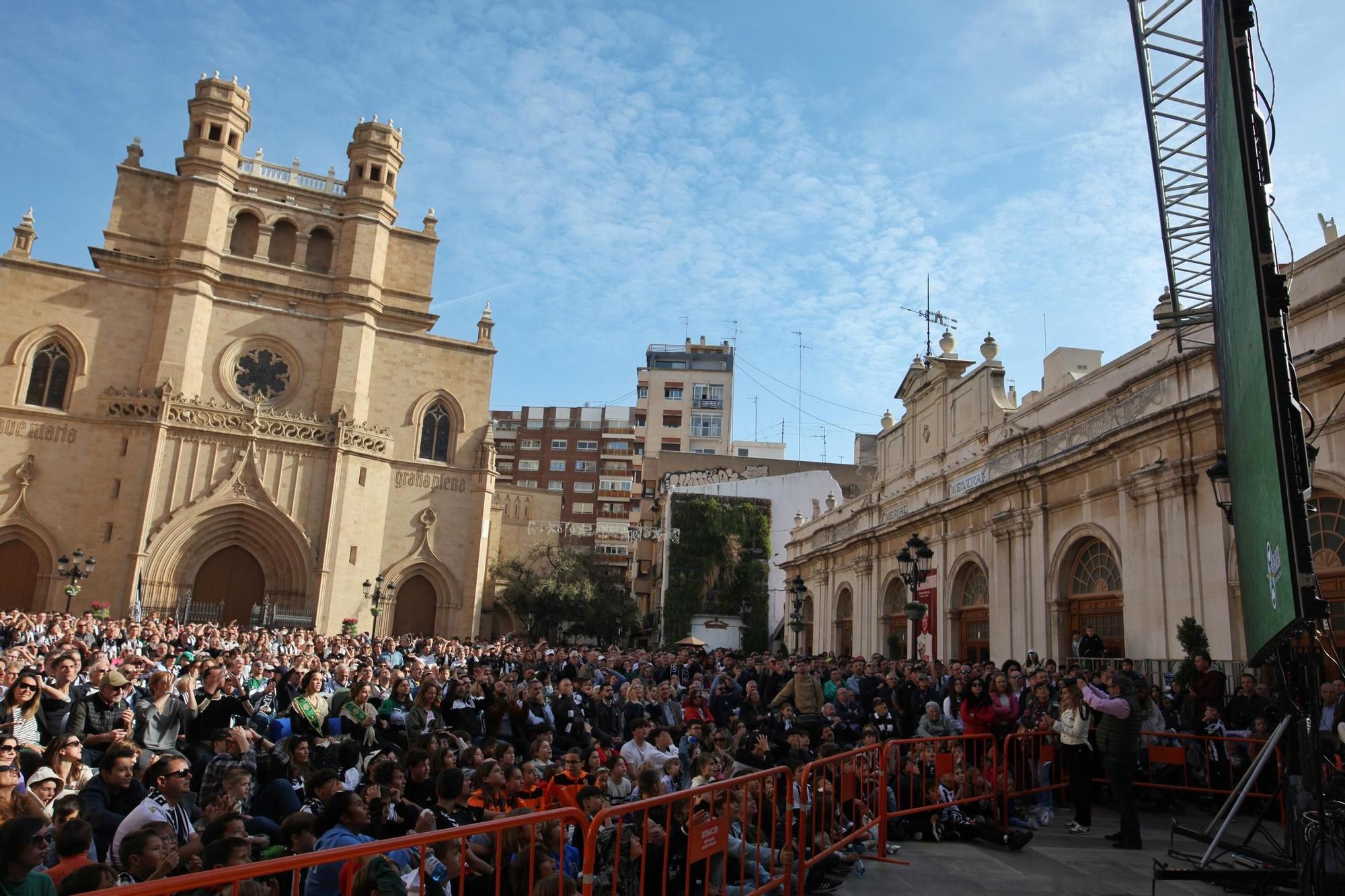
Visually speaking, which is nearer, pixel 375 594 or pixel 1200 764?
pixel 1200 764

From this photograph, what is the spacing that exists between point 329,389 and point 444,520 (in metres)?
6.67

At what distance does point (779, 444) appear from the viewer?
2963 inches

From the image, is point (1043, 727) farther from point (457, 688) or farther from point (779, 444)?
point (779, 444)

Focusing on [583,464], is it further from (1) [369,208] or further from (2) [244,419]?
(2) [244,419]

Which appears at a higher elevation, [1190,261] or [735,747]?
[1190,261]

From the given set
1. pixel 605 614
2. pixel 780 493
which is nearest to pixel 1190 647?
pixel 780 493

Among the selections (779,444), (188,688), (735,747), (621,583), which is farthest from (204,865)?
(779,444)

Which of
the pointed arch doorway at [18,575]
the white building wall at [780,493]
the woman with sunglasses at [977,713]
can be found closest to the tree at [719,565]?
the white building wall at [780,493]

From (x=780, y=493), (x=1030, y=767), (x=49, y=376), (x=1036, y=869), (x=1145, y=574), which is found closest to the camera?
(x=1036, y=869)

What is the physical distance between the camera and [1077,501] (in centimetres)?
1828

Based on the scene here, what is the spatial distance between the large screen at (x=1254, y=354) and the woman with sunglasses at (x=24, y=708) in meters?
8.51

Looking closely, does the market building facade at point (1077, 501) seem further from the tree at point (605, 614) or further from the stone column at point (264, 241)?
the stone column at point (264, 241)

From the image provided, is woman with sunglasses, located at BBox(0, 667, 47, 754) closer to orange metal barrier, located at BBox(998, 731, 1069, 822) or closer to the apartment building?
orange metal barrier, located at BBox(998, 731, 1069, 822)

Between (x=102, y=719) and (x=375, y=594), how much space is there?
2670 cm
